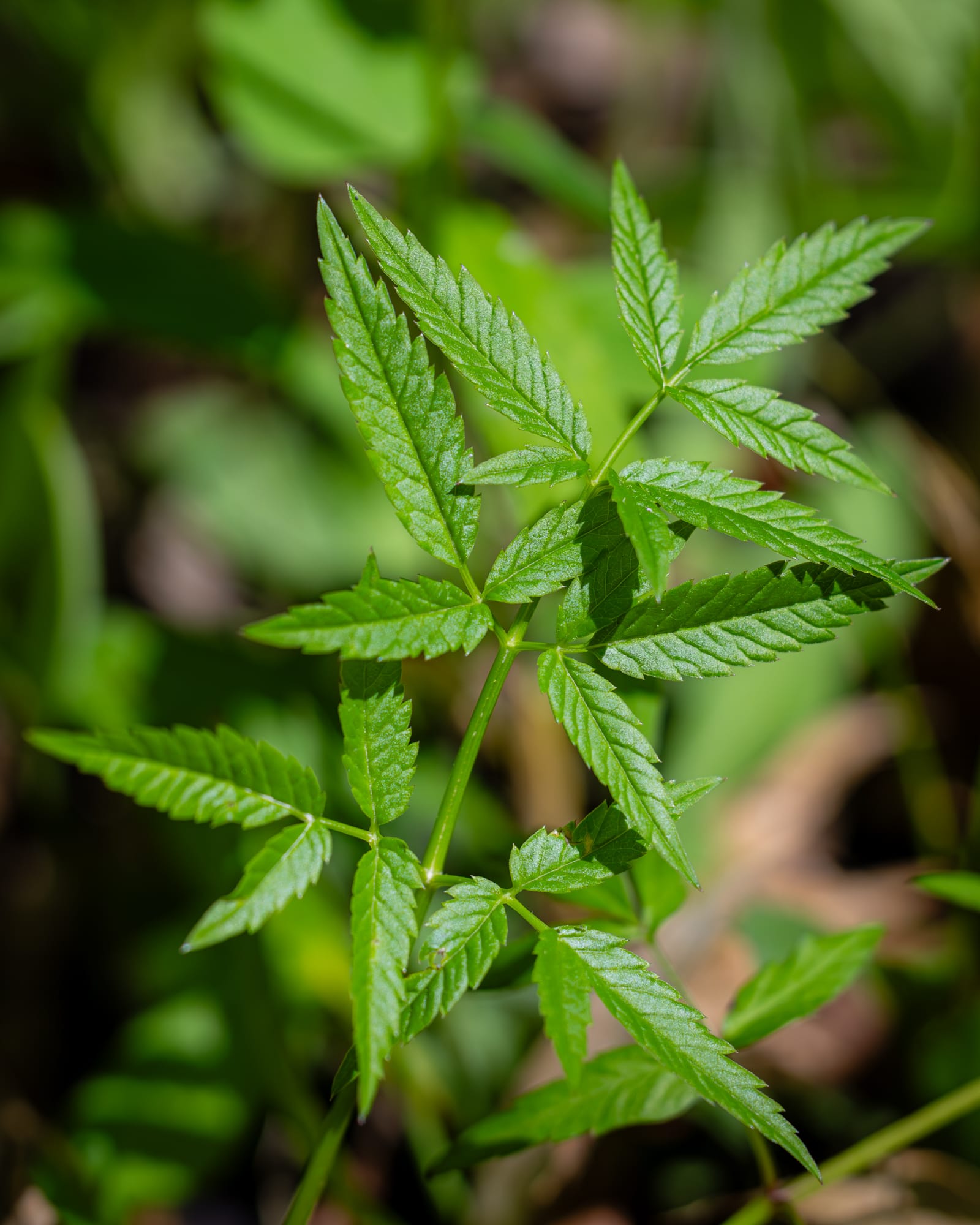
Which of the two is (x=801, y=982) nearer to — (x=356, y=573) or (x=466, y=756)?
(x=466, y=756)

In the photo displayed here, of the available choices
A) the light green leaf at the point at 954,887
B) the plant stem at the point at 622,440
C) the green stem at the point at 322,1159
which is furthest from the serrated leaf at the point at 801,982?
the plant stem at the point at 622,440

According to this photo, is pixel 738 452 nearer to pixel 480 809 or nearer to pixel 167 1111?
pixel 480 809

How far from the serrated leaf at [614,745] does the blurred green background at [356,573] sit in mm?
201

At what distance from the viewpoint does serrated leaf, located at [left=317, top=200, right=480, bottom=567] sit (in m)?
0.57

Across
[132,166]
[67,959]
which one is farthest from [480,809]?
[132,166]

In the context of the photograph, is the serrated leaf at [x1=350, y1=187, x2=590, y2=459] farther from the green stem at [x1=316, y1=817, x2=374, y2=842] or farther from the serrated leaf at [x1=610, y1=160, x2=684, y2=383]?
the green stem at [x1=316, y1=817, x2=374, y2=842]

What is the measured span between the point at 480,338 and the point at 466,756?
25 cm

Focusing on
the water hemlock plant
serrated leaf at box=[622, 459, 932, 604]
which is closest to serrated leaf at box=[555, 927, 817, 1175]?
the water hemlock plant

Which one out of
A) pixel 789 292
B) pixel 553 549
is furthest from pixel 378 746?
pixel 789 292

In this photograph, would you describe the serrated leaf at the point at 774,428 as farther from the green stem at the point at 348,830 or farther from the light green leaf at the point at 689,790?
the green stem at the point at 348,830

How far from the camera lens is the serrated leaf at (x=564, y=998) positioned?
1.70 feet

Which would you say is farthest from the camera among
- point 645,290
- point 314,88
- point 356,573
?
point 356,573

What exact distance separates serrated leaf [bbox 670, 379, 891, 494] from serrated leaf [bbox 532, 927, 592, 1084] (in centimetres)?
31

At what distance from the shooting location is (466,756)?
59 cm
